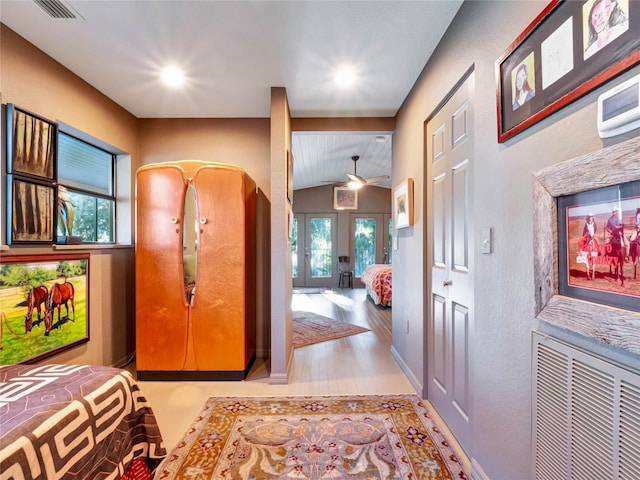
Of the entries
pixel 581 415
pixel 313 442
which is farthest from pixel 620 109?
pixel 313 442

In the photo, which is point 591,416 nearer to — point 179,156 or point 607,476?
point 607,476

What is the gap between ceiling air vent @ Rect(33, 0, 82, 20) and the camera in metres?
1.59

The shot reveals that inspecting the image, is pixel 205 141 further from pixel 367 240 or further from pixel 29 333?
pixel 367 240

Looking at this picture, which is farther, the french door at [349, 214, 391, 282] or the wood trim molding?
the french door at [349, 214, 391, 282]

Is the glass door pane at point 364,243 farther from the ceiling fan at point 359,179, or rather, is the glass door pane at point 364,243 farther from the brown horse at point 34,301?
the brown horse at point 34,301

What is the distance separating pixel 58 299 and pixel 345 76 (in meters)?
2.79

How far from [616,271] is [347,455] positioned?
1.58 meters

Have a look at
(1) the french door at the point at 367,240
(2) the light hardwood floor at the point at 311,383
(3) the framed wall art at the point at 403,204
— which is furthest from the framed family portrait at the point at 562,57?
(1) the french door at the point at 367,240

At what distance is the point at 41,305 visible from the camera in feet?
6.57

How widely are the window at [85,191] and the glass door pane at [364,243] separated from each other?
6.51 m

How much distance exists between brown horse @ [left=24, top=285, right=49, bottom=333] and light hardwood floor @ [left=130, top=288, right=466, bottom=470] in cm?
97

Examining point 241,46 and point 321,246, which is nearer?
point 241,46

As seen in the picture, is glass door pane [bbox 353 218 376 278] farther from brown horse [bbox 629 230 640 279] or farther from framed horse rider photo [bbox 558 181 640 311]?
brown horse [bbox 629 230 640 279]

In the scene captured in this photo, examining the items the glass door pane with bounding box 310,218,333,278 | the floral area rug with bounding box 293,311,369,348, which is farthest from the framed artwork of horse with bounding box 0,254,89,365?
the glass door pane with bounding box 310,218,333,278
